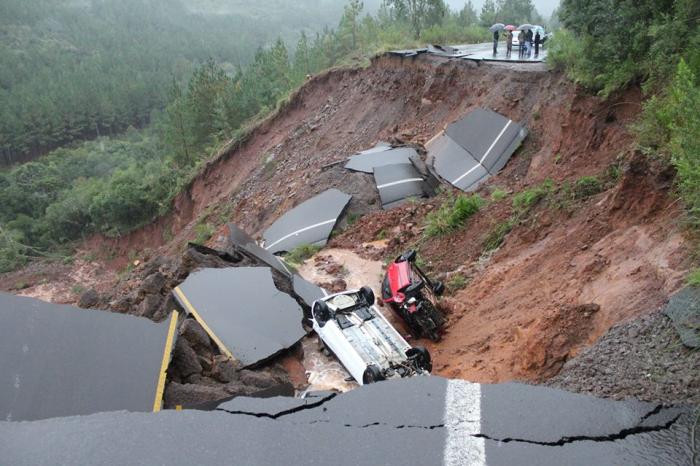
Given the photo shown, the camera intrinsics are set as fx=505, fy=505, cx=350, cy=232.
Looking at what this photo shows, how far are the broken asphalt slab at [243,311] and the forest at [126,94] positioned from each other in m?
18.5

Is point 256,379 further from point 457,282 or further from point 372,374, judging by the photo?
point 457,282

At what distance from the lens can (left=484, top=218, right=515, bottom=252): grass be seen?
32.5 feet

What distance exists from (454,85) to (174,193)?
1776 centimetres

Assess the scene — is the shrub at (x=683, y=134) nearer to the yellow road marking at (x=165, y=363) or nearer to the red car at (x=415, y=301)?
the red car at (x=415, y=301)

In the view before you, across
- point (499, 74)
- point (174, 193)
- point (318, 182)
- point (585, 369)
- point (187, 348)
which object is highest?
point (499, 74)

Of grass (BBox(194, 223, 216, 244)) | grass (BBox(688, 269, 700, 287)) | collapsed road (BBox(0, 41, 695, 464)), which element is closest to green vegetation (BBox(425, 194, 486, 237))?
grass (BBox(688, 269, 700, 287))

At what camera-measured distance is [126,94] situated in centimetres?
7519

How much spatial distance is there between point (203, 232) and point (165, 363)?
50.3ft

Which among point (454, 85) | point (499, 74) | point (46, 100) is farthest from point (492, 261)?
point (46, 100)

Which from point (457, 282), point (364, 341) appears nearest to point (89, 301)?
point (364, 341)

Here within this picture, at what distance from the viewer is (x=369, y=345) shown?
22.2 feet

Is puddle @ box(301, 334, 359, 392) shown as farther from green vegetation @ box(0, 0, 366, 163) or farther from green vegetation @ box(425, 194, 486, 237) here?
green vegetation @ box(0, 0, 366, 163)

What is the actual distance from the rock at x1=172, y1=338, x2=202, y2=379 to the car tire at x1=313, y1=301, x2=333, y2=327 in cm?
205

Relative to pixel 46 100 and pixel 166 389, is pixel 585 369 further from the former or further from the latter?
pixel 46 100
